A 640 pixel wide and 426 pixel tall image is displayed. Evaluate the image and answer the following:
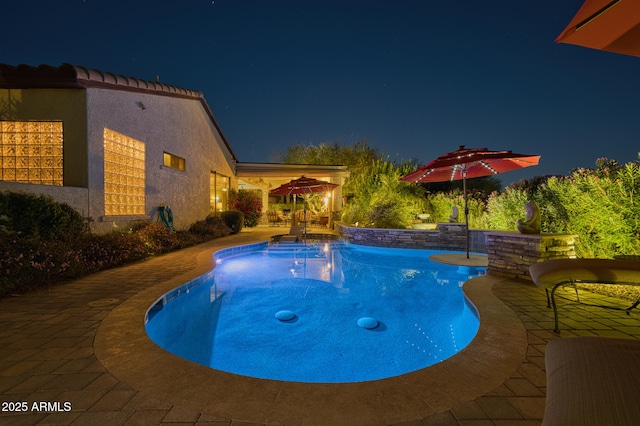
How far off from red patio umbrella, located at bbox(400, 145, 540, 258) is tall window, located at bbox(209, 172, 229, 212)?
10.0 meters

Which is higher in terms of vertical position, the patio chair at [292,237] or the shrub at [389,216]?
the shrub at [389,216]

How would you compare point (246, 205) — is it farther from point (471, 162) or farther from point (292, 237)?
point (471, 162)

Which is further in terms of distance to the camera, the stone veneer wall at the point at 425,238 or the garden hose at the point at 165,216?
the garden hose at the point at 165,216

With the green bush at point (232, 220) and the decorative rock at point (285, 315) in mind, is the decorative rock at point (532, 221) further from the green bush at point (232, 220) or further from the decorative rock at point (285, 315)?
the green bush at point (232, 220)

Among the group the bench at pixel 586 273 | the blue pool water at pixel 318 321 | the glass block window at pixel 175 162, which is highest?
the glass block window at pixel 175 162

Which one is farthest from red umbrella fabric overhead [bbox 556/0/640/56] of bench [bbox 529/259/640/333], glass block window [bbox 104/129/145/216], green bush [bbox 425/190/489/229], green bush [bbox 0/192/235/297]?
glass block window [bbox 104/129/145/216]

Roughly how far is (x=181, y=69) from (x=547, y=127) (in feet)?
153

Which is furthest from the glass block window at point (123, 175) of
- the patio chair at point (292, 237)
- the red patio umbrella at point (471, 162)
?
the red patio umbrella at point (471, 162)

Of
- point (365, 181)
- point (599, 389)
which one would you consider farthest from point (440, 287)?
point (365, 181)

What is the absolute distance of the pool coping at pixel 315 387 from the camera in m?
1.74

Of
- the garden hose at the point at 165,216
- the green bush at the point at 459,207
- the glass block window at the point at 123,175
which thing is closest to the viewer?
the glass block window at the point at 123,175

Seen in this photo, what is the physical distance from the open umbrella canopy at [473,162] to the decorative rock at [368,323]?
13.7 ft

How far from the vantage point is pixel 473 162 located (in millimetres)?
7152

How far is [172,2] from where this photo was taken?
76.8ft
